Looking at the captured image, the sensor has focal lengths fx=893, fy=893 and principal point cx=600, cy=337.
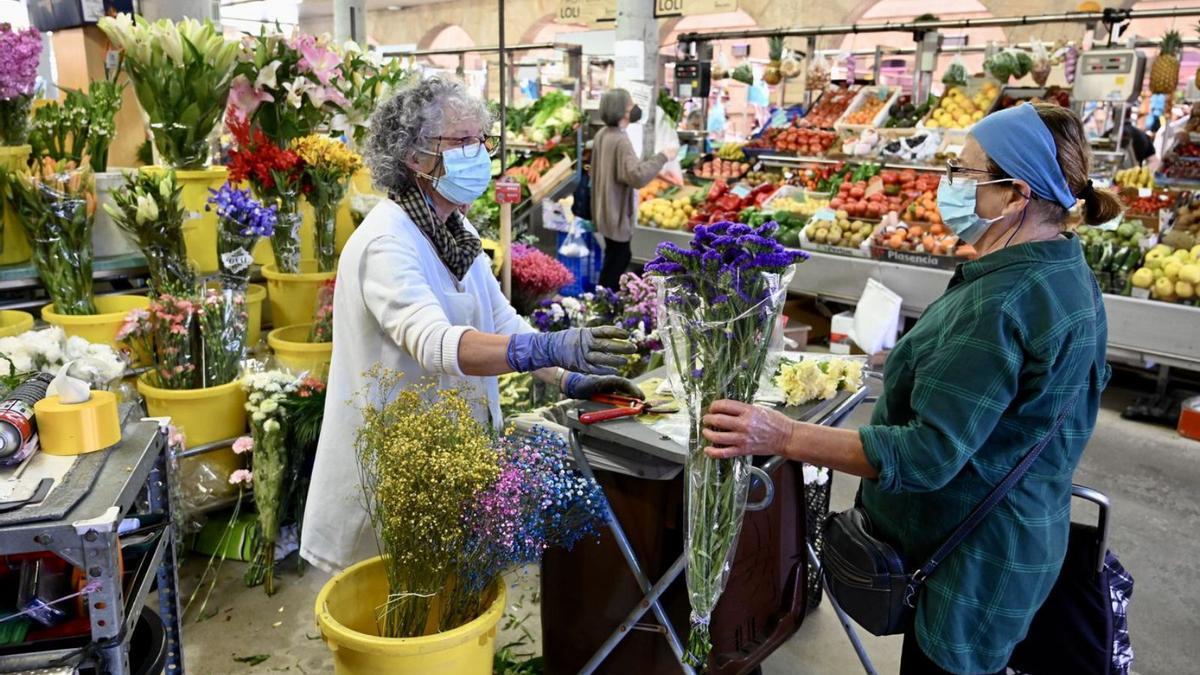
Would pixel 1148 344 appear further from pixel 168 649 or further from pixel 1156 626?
pixel 168 649

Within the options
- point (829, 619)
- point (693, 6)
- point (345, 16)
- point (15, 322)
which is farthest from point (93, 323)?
point (345, 16)

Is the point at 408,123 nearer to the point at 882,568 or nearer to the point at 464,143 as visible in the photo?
the point at 464,143

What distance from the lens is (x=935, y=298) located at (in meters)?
5.44

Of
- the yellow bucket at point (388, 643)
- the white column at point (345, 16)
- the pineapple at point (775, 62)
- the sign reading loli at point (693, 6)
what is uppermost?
the white column at point (345, 16)

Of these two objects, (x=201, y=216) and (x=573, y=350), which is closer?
(x=573, y=350)

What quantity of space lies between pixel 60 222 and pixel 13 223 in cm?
31

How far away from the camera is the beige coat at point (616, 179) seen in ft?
20.6

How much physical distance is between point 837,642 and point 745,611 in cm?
102

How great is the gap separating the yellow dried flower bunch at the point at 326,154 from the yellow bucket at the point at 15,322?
3.43 ft

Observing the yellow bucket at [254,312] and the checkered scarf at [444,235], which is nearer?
the checkered scarf at [444,235]

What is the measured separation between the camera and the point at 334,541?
2.25 m

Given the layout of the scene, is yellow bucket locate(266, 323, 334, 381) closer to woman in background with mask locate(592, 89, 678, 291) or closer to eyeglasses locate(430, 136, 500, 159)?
eyeglasses locate(430, 136, 500, 159)

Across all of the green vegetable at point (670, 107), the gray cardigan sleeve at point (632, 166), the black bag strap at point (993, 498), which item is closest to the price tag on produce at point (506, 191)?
the black bag strap at point (993, 498)

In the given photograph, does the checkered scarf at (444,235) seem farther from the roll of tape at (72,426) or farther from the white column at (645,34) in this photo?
the white column at (645,34)
